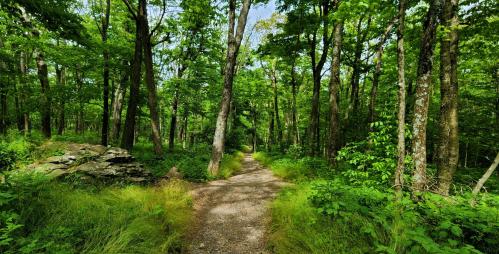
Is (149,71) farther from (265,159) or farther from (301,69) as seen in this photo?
(301,69)

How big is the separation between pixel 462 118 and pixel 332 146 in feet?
32.2

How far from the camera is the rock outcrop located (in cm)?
475

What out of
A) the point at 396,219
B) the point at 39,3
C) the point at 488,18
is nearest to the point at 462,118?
the point at 488,18

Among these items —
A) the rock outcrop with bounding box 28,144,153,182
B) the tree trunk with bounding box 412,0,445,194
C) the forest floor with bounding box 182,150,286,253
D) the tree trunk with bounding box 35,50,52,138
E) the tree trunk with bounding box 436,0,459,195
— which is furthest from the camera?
the tree trunk with bounding box 35,50,52,138

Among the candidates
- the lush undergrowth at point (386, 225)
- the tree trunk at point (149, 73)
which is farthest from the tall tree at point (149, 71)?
the lush undergrowth at point (386, 225)

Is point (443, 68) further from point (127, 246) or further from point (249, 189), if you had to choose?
point (127, 246)

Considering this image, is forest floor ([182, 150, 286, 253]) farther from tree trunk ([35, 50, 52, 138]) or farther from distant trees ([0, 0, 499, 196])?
tree trunk ([35, 50, 52, 138])

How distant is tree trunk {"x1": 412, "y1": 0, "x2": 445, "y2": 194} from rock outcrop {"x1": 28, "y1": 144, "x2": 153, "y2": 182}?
22.7ft

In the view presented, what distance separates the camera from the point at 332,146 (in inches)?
293

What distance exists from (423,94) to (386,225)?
2.98 meters

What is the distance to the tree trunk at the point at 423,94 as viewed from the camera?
3465mm

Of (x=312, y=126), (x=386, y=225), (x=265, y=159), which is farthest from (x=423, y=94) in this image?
(x=265, y=159)

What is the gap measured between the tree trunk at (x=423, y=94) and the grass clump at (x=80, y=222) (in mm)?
4816

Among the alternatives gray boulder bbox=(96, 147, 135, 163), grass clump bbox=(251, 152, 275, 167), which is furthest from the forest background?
grass clump bbox=(251, 152, 275, 167)
